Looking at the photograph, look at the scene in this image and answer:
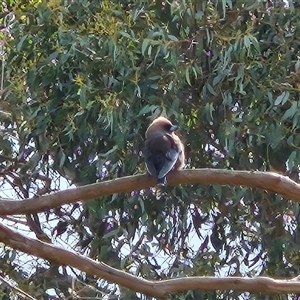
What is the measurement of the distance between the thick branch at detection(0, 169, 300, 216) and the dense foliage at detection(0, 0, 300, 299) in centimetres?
81

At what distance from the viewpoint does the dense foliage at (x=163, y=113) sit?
4.51 meters

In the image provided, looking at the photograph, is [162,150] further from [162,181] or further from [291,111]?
[291,111]

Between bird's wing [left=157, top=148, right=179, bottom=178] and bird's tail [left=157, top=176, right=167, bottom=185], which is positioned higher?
bird's wing [left=157, top=148, right=179, bottom=178]

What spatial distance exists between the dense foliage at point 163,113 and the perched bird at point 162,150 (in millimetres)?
204

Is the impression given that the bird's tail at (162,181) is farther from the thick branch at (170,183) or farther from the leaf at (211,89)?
the leaf at (211,89)

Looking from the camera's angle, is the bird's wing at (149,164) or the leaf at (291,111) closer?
the bird's wing at (149,164)

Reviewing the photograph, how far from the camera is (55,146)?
4809 millimetres

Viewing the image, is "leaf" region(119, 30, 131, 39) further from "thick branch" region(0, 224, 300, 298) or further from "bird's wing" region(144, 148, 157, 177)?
"thick branch" region(0, 224, 300, 298)

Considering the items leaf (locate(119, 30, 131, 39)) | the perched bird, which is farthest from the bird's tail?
leaf (locate(119, 30, 131, 39))

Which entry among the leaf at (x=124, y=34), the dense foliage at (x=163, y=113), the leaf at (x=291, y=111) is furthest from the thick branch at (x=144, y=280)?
the leaf at (x=124, y=34)

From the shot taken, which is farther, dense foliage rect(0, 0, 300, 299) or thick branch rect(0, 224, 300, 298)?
dense foliage rect(0, 0, 300, 299)

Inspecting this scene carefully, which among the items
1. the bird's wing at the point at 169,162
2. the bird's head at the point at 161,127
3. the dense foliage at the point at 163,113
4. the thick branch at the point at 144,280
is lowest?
the thick branch at the point at 144,280

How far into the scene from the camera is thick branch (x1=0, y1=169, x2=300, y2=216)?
11.1 ft

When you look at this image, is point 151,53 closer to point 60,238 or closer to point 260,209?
point 260,209
